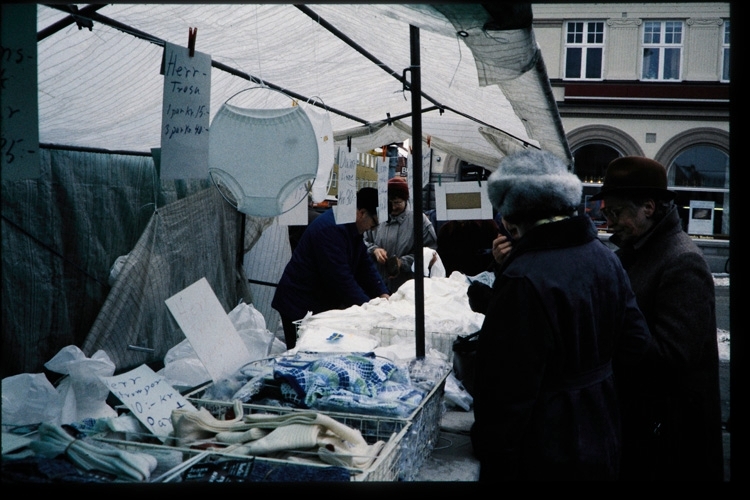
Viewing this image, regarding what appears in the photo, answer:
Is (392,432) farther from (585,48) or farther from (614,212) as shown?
(585,48)

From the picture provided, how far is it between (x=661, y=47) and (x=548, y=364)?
73.9ft

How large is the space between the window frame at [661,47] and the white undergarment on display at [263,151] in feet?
69.9

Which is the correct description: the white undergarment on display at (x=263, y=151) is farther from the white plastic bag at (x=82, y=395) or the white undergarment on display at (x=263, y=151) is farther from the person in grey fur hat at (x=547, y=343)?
the white plastic bag at (x=82, y=395)

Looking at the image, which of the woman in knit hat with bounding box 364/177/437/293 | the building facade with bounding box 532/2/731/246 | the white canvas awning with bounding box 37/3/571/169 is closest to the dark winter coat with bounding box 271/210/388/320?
the white canvas awning with bounding box 37/3/571/169

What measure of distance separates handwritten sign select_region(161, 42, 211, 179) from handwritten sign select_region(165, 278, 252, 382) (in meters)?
0.41

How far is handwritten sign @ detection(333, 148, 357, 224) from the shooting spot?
355 centimetres

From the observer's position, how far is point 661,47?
69.6 feet

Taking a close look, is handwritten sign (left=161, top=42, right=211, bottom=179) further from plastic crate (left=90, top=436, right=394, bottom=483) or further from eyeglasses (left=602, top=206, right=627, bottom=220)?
eyeglasses (left=602, top=206, right=627, bottom=220)

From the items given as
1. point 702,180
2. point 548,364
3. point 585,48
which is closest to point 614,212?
point 548,364

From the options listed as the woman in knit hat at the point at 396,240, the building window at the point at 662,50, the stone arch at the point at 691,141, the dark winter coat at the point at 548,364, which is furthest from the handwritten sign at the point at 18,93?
the building window at the point at 662,50

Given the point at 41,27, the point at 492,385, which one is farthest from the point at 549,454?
the point at 41,27

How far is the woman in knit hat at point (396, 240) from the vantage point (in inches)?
241

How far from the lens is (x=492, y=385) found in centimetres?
179

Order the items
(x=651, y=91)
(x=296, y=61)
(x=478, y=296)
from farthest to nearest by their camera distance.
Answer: (x=651, y=91), (x=296, y=61), (x=478, y=296)
